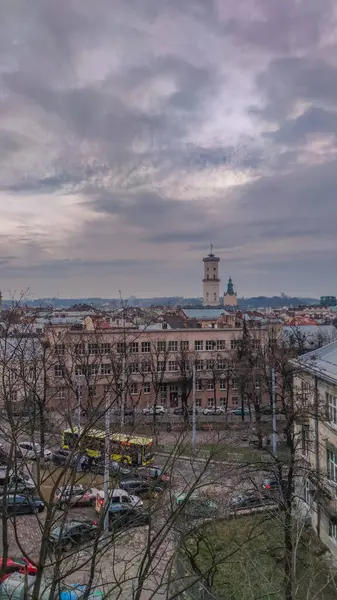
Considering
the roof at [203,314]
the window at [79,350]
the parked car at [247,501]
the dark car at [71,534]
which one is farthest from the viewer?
the roof at [203,314]

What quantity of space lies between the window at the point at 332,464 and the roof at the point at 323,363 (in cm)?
229

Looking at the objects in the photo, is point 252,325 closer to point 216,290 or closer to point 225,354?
point 225,354

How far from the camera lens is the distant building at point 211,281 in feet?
364

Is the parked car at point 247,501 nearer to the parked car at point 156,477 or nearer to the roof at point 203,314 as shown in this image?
the parked car at point 156,477

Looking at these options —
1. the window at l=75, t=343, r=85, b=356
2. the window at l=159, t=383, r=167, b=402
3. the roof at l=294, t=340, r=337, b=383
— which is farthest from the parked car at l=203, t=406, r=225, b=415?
the roof at l=294, t=340, r=337, b=383

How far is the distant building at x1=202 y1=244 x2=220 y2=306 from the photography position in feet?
364

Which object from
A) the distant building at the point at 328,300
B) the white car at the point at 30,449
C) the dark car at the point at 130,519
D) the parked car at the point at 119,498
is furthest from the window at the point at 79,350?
the distant building at the point at 328,300

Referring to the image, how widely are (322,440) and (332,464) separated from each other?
94cm

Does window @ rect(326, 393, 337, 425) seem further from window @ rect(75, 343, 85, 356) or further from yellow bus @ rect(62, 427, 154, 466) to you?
window @ rect(75, 343, 85, 356)

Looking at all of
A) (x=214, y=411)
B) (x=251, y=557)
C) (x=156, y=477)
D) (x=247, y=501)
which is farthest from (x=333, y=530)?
(x=214, y=411)

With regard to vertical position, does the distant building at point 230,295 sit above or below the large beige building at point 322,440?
above

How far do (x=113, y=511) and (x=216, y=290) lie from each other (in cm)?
9691

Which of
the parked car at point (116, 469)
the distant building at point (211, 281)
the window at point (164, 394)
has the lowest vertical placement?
the window at point (164, 394)

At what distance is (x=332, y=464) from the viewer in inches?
592
